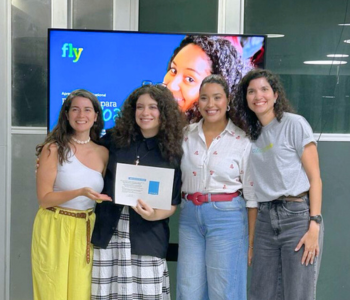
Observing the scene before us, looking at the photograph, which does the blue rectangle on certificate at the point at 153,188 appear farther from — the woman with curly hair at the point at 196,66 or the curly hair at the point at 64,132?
the woman with curly hair at the point at 196,66

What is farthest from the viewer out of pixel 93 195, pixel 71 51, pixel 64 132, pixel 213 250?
pixel 71 51

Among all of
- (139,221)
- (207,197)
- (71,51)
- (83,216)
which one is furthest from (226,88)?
(71,51)

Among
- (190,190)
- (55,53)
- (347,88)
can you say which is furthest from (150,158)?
(347,88)

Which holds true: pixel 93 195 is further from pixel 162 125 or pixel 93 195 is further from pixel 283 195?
pixel 283 195

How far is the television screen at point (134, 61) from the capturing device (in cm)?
327

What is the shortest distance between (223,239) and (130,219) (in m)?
0.50

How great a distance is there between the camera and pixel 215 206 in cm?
251

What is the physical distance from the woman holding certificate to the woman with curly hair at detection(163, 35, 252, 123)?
2.06ft

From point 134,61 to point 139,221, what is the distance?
1.27m

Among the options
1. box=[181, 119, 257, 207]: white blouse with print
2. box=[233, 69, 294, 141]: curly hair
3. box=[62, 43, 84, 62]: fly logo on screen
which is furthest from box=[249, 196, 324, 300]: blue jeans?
box=[62, 43, 84, 62]: fly logo on screen

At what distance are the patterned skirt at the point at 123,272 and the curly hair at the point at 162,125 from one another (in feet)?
1.21

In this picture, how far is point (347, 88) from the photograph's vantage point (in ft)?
12.1

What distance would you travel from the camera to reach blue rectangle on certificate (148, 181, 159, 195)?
2479mm

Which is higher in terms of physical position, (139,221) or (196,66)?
(196,66)
